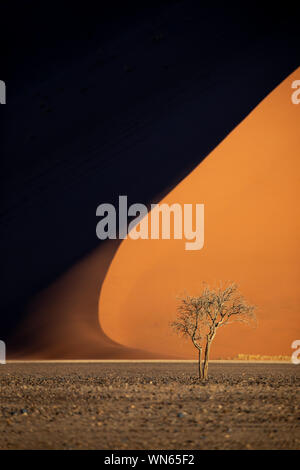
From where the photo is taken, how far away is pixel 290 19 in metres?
40.0

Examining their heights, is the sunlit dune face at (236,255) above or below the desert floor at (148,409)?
above

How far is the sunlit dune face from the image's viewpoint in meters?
27.8

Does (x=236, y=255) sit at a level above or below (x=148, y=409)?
above

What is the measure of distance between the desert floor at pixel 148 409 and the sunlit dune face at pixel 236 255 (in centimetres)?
713

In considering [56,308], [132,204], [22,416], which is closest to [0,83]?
[132,204]

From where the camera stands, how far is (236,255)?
97.6ft

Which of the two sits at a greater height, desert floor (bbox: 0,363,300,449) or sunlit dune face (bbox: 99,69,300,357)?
sunlit dune face (bbox: 99,69,300,357)

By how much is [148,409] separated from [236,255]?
1820 cm

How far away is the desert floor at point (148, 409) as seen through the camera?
914cm

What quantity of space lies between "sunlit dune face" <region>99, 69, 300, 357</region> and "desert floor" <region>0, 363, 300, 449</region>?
7.13 metres

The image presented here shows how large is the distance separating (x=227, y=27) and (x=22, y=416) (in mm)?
35422

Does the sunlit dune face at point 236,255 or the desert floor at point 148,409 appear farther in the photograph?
the sunlit dune face at point 236,255

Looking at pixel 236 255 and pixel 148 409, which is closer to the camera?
pixel 148 409

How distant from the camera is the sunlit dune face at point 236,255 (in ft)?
91.2
